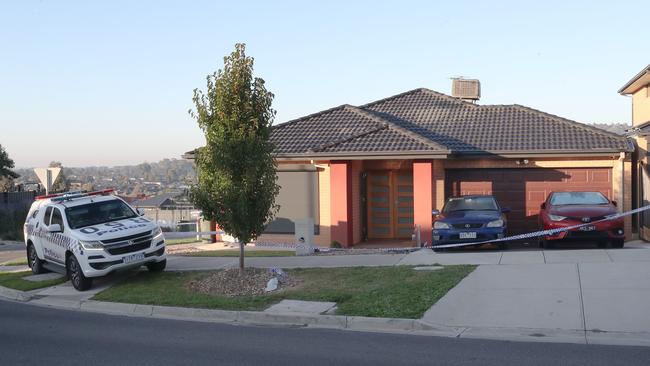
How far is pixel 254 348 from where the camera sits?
8.84m

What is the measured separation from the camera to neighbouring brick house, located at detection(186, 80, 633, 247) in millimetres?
19922

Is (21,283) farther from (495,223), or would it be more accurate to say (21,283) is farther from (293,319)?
(495,223)

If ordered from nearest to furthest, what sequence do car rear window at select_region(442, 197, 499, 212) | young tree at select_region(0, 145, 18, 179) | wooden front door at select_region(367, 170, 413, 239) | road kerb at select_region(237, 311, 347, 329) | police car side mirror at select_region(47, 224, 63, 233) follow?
road kerb at select_region(237, 311, 347, 329)
police car side mirror at select_region(47, 224, 63, 233)
car rear window at select_region(442, 197, 499, 212)
wooden front door at select_region(367, 170, 413, 239)
young tree at select_region(0, 145, 18, 179)

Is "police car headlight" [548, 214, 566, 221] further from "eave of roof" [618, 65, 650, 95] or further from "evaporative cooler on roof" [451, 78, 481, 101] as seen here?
"evaporative cooler on roof" [451, 78, 481, 101]

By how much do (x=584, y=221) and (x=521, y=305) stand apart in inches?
262

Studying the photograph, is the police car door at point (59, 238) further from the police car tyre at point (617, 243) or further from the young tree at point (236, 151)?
the police car tyre at point (617, 243)

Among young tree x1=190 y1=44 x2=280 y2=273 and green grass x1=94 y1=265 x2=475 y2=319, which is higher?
young tree x1=190 y1=44 x2=280 y2=273

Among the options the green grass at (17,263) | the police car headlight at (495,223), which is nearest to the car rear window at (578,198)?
the police car headlight at (495,223)

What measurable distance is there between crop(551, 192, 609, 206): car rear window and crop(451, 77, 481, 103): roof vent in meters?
10.7

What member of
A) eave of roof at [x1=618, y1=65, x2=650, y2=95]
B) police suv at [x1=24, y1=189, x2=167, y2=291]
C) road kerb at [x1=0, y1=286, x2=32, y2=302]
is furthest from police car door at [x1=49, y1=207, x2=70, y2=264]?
eave of roof at [x1=618, y1=65, x2=650, y2=95]

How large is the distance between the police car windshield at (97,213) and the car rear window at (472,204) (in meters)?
8.04

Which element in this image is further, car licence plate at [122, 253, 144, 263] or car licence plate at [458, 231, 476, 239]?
car licence plate at [458, 231, 476, 239]

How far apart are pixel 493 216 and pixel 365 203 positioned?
19.1ft

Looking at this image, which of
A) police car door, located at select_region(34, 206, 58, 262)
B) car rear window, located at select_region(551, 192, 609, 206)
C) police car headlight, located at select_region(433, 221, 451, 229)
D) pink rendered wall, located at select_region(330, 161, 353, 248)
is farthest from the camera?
pink rendered wall, located at select_region(330, 161, 353, 248)
